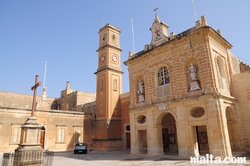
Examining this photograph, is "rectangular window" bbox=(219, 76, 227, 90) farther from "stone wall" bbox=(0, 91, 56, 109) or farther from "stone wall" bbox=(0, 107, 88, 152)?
"stone wall" bbox=(0, 91, 56, 109)

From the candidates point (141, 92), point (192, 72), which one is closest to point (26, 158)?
point (141, 92)

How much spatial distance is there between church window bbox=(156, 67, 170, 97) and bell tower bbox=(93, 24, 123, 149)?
10313mm

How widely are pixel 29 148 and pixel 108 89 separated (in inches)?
681

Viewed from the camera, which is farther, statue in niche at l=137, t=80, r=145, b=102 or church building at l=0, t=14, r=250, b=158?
statue in niche at l=137, t=80, r=145, b=102

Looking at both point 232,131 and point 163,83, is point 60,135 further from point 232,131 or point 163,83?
point 232,131

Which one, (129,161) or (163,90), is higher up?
(163,90)

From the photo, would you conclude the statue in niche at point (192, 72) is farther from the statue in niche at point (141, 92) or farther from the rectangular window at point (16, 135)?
the rectangular window at point (16, 135)

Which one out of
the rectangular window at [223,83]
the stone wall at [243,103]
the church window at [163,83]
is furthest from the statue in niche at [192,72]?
the stone wall at [243,103]

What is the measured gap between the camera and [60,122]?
24484 mm

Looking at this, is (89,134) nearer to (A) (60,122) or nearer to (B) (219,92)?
(A) (60,122)

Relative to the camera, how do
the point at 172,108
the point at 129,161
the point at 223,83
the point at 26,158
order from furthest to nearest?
the point at 172,108 → the point at 223,83 → the point at 129,161 → the point at 26,158

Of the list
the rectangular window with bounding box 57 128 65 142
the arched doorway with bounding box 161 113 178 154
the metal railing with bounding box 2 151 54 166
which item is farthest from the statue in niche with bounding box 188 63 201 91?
the rectangular window with bounding box 57 128 65 142

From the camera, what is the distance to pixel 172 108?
15375mm

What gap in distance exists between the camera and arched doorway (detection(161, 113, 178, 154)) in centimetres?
1861
